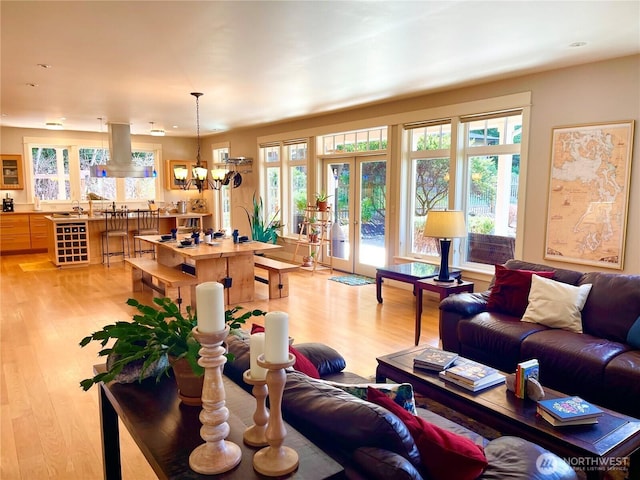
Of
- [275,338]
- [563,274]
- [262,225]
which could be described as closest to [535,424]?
[275,338]

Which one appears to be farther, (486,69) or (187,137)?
(187,137)

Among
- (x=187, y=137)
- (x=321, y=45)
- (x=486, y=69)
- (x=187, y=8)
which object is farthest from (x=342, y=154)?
(x=187, y=137)

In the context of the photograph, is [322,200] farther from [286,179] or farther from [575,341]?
[575,341]

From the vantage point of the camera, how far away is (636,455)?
2084 millimetres

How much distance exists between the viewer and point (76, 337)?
4320 millimetres

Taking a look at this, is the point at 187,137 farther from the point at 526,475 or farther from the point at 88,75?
the point at 526,475

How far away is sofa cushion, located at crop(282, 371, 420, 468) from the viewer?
131 cm

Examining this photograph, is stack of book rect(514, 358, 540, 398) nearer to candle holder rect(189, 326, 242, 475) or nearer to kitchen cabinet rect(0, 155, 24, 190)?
candle holder rect(189, 326, 242, 475)

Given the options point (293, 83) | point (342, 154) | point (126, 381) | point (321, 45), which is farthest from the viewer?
point (342, 154)

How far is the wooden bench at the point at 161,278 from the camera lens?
5109 millimetres

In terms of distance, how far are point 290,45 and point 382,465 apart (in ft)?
11.1

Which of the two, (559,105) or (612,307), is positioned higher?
(559,105)

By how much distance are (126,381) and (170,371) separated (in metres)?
0.17

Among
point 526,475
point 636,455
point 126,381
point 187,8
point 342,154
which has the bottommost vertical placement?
point 636,455
